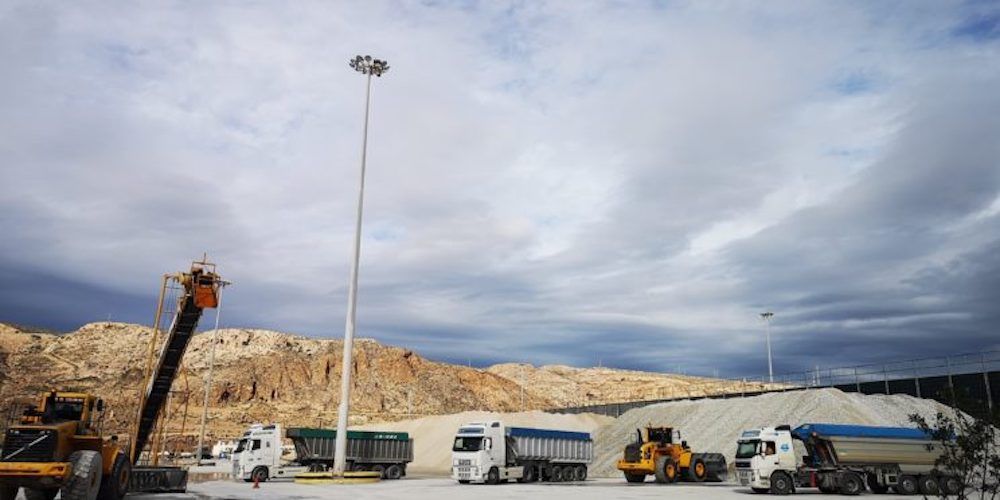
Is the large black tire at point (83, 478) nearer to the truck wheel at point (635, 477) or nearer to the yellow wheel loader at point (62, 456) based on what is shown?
the yellow wheel loader at point (62, 456)

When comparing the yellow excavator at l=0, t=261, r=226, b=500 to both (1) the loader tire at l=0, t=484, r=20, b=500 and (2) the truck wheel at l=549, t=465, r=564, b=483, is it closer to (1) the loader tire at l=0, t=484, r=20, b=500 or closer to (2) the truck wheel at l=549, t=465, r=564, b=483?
(1) the loader tire at l=0, t=484, r=20, b=500

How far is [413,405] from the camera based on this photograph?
136m

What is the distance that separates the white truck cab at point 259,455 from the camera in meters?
40.3

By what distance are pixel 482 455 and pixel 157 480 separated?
635 inches

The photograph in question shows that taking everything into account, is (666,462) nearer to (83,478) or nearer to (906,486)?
(906,486)

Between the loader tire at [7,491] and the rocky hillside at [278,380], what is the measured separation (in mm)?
87063

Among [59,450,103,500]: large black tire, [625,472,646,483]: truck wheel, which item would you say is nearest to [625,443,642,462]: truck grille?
[625,472,646,483]: truck wheel

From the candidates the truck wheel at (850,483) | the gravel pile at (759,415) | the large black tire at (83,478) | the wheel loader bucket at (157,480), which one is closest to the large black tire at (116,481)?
the large black tire at (83,478)

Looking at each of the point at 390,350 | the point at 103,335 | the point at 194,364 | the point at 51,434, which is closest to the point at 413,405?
the point at 390,350

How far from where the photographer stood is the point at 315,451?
1708 inches

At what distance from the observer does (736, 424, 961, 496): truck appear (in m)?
31.3

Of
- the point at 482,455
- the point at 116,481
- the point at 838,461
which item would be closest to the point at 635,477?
the point at 482,455

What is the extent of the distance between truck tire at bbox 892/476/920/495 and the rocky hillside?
297 feet

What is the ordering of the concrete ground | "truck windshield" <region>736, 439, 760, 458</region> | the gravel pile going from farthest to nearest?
the gravel pile → "truck windshield" <region>736, 439, 760, 458</region> → the concrete ground
